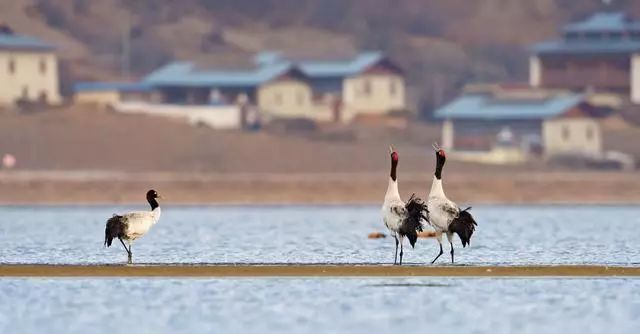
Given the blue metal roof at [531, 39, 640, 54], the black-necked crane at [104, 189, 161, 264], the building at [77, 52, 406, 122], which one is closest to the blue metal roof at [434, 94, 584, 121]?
the blue metal roof at [531, 39, 640, 54]

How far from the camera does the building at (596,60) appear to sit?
114 m

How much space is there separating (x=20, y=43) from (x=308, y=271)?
3213 inches

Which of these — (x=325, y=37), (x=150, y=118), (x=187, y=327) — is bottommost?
(x=187, y=327)

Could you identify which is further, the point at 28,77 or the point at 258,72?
the point at 258,72

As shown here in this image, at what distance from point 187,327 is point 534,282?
8.28 metres

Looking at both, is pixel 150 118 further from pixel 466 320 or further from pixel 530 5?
pixel 466 320

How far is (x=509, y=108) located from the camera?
339 feet

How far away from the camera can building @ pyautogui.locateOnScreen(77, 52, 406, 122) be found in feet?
358

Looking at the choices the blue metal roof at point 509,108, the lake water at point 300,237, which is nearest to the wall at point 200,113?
the blue metal roof at point 509,108

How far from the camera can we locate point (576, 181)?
8375 centimetres

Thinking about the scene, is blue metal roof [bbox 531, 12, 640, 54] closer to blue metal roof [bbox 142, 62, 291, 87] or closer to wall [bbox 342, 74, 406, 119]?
wall [bbox 342, 74, 406, 119]

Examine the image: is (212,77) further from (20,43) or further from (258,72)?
(20,43)

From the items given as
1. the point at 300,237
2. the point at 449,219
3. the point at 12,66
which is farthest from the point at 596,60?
the point at 449,219

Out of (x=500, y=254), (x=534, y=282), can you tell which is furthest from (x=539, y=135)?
(x=534, y=282)
